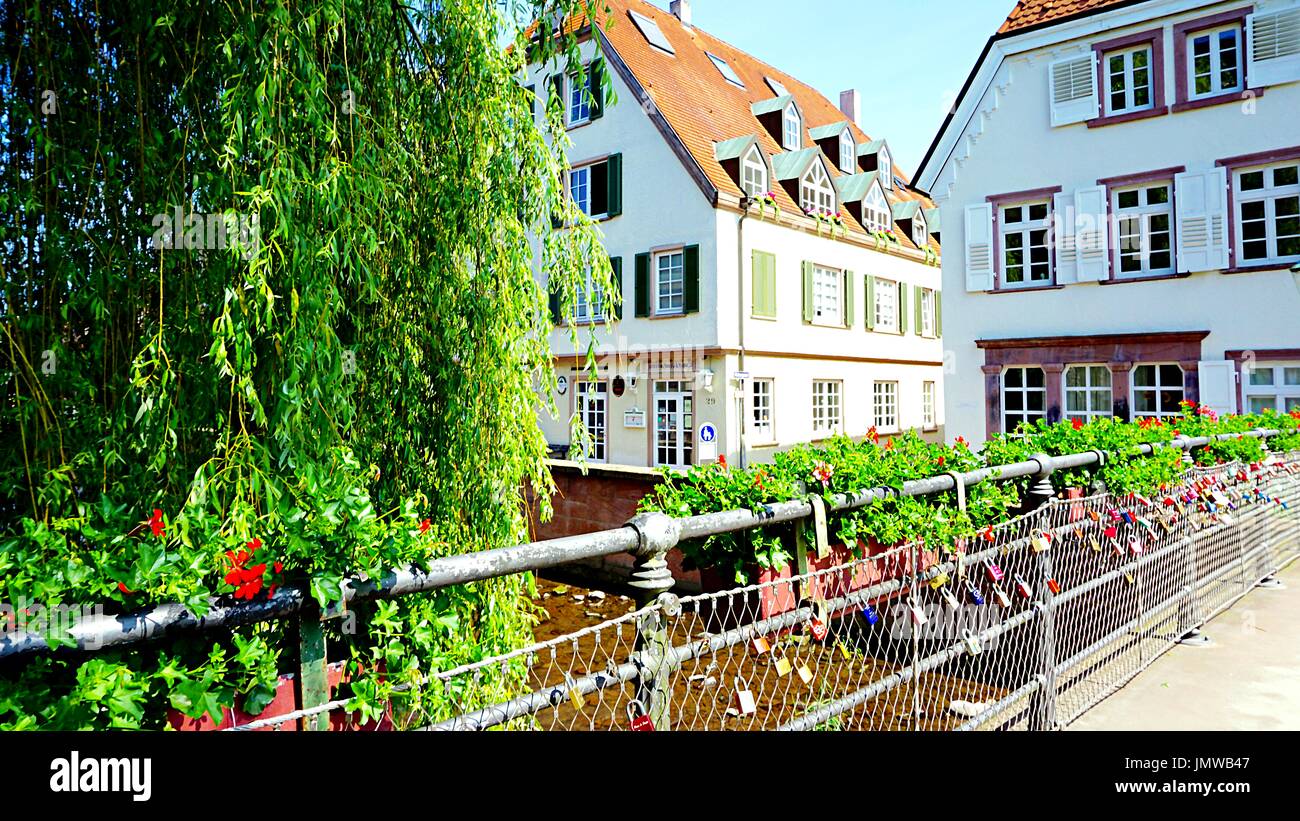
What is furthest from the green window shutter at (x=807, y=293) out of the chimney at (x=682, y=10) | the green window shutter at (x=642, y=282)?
the chimney at (x=682, y=10)

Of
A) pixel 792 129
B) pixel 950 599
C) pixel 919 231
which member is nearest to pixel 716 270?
pixel 792 129

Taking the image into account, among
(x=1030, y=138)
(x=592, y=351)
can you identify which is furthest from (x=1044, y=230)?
(x=592, y=351)

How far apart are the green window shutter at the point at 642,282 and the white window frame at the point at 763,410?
3218mm

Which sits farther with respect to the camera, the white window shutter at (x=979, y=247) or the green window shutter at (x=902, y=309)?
the green window shutter at (x=902, y=309)

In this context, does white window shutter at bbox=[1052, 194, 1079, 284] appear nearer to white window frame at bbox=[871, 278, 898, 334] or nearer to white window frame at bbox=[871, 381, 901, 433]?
white window frame at bbox=[871, 278, 898, 334]

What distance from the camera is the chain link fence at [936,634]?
2332 mm

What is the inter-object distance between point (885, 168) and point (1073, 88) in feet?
38.7

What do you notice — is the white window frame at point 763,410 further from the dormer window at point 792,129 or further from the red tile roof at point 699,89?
the dormer window at point 792,129

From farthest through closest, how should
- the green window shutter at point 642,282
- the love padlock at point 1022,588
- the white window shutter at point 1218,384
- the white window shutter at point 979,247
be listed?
the green window shutter at point 642,282 < the white window shutter at point 979,247 < the white window shutter at point 1218,384 < the love padlock at point 1022,588

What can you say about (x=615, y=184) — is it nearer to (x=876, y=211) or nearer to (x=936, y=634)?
(x=876, y=211)

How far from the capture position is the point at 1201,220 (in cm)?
1543

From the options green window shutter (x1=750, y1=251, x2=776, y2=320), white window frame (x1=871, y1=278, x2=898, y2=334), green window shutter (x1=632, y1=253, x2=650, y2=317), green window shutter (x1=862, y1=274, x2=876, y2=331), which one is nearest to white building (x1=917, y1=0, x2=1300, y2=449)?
green window shutter (x1=750, y1=251, x2=776, y2=320)
